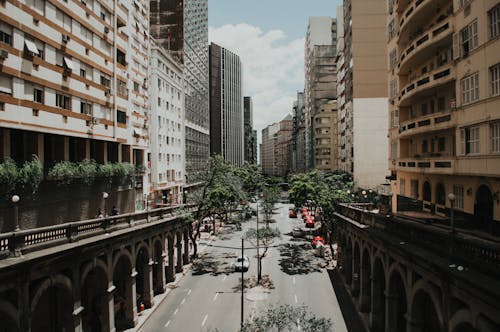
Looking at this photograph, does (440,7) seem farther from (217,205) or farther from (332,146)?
(332,146)

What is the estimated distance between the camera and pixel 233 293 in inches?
1355

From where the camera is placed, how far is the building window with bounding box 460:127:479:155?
2172 cm

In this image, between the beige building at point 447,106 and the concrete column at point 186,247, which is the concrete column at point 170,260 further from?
the beige building at point 447,106

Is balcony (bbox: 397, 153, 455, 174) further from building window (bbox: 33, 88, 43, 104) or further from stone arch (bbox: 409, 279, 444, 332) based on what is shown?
building window (bbox: 33, 88, 43, 104)

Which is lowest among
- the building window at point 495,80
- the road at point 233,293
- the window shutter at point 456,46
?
the road at point 233,293

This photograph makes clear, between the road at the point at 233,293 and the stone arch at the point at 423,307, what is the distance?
788cm

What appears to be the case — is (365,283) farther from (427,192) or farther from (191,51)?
(191,51)

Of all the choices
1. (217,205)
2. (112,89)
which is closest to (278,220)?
(217,205)

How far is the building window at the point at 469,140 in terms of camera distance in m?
21.7

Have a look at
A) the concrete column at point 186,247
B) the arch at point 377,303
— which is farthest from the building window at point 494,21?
the concrete column at point 186,247

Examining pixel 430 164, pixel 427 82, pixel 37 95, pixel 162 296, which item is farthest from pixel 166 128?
pixel 430 164

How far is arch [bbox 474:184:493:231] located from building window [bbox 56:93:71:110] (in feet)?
96.5

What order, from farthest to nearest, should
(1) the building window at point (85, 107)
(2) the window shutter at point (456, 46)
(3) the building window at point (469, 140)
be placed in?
(1) the building window at point (85, 107) → (2) the window shutter at point (456, 46) → (3) the building window at point (469, 140)

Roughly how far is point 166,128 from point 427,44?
155 ft
